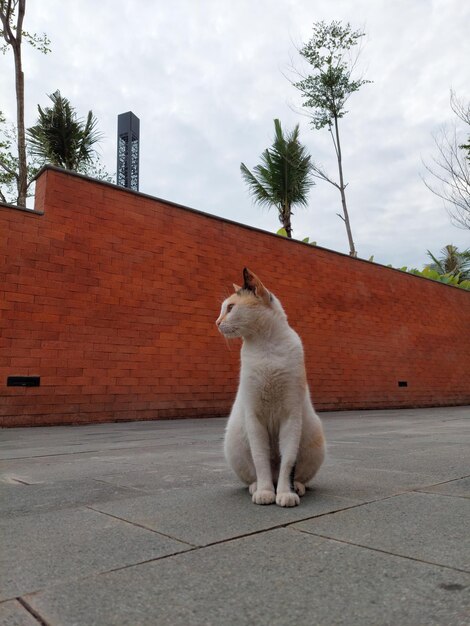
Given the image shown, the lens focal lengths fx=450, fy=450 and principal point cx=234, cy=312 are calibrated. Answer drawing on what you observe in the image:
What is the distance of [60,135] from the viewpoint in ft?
42.8

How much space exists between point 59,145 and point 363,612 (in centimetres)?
1454

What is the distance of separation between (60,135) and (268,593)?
46.9ft

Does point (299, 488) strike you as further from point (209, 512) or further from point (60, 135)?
point (60, 135)

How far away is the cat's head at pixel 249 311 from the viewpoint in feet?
7.04

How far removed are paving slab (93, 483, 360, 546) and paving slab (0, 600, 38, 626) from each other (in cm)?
55

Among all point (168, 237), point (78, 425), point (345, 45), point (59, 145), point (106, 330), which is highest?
point (345, 45)

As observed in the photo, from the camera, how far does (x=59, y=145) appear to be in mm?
13242

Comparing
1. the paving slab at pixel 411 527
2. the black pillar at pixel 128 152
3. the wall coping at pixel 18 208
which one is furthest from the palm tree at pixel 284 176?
the paving slab at pixel 411 527

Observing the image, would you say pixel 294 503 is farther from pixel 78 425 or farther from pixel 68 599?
pixel 78 425

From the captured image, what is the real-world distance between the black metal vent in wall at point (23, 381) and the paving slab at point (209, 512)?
4.63 metres

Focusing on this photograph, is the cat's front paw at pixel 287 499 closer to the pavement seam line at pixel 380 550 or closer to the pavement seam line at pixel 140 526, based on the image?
the pavement seam line at pixel 380 550

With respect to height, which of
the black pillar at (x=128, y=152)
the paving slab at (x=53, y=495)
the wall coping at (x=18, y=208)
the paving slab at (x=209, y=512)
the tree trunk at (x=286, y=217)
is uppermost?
the black pillar at (x=128, y=152)

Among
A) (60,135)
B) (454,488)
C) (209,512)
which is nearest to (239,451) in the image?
(209,512)

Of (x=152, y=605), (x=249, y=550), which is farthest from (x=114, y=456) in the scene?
(x=152, y=605)
